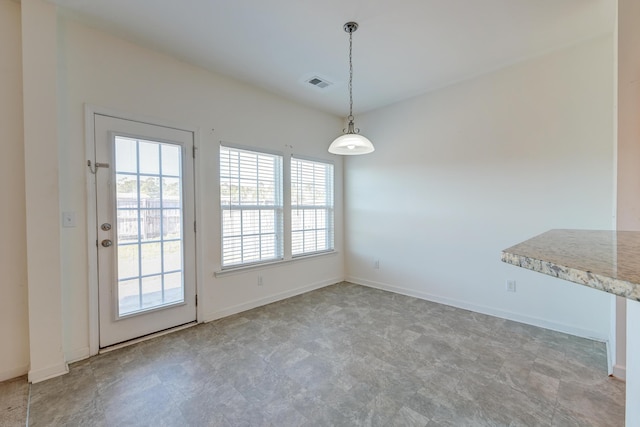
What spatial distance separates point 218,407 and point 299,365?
26.7 inches

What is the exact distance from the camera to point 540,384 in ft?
6.55

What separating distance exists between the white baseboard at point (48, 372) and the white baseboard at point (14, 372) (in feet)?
0.59

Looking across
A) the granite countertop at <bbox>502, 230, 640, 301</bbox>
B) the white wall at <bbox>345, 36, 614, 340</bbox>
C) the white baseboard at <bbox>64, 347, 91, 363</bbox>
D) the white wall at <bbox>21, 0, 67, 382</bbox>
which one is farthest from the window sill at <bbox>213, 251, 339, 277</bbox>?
the granite countertop at <bbox>502, 230, 640, 301</bbox>

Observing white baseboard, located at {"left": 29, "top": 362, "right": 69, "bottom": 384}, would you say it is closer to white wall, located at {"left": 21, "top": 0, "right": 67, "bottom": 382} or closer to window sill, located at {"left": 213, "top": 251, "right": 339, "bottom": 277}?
white wall, located at {"left": 21, "top": 0, "right": 67, "bottom": 382}

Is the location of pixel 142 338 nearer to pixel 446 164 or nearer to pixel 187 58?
pixel 187 58

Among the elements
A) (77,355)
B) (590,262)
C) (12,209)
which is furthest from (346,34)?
(77,355)

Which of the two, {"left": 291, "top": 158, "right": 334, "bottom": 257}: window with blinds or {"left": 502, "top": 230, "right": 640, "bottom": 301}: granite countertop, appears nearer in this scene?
{"left": 502, "top": 230, "right": 640, "bottom": 301}: granite countertop

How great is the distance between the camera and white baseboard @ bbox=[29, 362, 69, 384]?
81.3 inches

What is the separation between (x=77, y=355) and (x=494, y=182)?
4480 millimetres

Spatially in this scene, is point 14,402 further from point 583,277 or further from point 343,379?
point 583,277

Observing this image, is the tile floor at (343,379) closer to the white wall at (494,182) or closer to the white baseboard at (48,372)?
the white baseboard at (48,372)

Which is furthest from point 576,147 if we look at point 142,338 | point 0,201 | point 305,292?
point 0,201

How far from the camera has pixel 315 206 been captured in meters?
4.40

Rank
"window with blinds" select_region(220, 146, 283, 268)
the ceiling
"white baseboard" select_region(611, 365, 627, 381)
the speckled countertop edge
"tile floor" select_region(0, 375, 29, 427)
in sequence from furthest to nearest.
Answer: "window with blinds" select_region(220, 146, 283, 268) < the ceiling < "white baseboard" select_region(611, 365, 627, 381) < "tile floor" select_region(0, 375, 29, 427) < the speckled countertop edge
